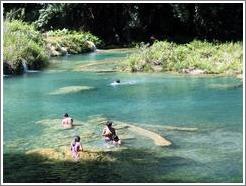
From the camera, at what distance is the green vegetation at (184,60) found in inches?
941

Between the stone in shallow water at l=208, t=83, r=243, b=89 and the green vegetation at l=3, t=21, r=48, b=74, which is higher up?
the green vegetation at l=3, t=21, r=48, b=74

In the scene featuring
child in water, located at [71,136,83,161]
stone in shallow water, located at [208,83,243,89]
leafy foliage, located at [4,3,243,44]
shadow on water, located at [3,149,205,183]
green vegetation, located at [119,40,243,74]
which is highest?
leafy foliage, located at [4,3,243,44]

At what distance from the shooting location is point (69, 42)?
34750 mm

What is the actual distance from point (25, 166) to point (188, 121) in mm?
5517

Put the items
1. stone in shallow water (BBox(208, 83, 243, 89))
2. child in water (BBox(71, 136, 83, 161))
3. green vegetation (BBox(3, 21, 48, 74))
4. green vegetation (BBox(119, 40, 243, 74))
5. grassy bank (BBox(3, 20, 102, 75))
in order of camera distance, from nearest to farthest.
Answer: child in water (BBox(71, 136, 83, 161)) → stone in shallow water (BBox(208, 83, 243, 89)) → green vegetation (BBox(119, 40, 243, 74)) → green vegetation (BBox(3, 21, 48, 74)) → grassy bank (BBox(3, 20, 102, 75))

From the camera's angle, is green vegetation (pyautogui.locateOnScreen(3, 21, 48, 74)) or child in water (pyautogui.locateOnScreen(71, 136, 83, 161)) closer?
child in water (pyautogui.locateOnScreen(71, 136, 83, 161))

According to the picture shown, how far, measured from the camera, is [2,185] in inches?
354

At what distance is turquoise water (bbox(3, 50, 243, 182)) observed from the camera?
11344 millimetres

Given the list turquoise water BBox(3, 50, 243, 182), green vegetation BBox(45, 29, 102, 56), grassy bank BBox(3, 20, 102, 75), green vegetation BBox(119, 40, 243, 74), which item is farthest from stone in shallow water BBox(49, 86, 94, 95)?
green vegetation BBox(45, 29, 102, 56)

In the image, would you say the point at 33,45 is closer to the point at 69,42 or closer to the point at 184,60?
the point at 184,60

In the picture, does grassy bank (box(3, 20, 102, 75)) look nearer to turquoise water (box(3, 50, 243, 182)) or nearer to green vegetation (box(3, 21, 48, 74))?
green vegetation (box(3, 21, 48, 74))

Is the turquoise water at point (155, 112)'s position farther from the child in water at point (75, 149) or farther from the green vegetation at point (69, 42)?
the green vegetation at point (69, 42)

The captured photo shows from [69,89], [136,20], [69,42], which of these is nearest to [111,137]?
[69,89]

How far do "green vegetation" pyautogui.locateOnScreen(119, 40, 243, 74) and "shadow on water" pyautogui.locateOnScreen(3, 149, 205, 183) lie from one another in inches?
490
